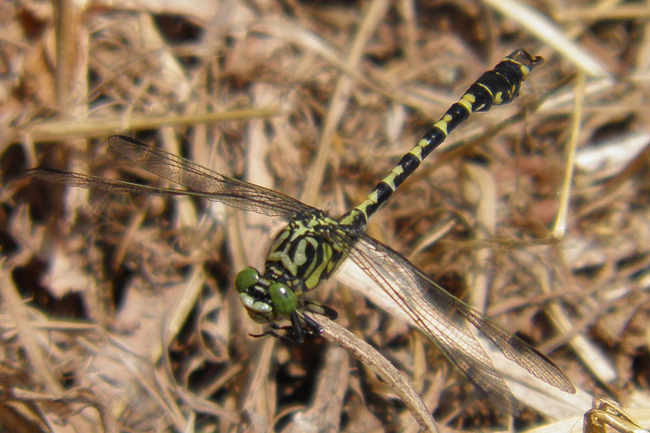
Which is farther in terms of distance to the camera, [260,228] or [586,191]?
[586,191]

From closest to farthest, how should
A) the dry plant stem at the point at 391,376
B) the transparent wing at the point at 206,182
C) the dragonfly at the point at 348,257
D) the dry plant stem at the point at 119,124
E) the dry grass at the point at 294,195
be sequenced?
the dry plant stem at the point at 391,376 → the dragonfly at the point at 348,257 → the dry grass at the point at 294,195 → the transparent wing at the point at 206,182 → the dry plant stem at the point at 119,124

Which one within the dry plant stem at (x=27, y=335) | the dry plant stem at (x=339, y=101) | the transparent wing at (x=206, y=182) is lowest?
the dry plant stem at (x=27, y=335)

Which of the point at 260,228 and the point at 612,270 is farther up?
the point at 612,270

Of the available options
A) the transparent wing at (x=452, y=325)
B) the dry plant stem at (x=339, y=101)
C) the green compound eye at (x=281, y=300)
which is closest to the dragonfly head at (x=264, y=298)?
the green compound eye at (x=281, y=300)

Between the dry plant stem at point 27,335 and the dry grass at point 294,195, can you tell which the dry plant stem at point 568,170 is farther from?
the dry plant stem at point 27,335

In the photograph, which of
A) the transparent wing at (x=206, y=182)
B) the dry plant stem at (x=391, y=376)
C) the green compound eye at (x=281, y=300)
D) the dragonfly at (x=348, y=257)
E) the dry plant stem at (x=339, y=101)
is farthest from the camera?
the dry plant stem at (x=339, y=101)

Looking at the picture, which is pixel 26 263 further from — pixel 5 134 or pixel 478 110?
pixel 478 110

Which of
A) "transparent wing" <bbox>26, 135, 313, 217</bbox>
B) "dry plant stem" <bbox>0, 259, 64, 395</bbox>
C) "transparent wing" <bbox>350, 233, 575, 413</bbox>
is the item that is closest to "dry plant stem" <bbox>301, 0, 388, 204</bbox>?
"transparent wing" <bbox>26, 135, 313, 217</bbox>

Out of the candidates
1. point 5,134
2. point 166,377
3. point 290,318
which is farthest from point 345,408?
point 5,134

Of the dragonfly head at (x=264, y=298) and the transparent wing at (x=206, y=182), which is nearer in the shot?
the dragonfly head at (x=264, y=298)
